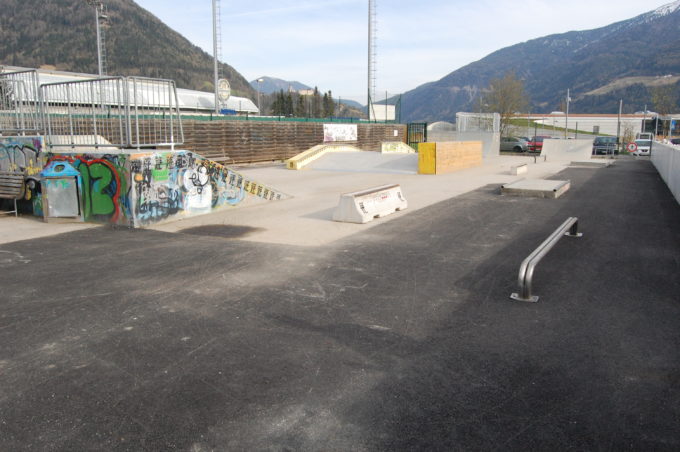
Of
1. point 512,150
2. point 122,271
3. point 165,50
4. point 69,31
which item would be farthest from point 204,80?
point 122,271

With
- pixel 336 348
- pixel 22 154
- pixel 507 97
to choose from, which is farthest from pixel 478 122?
pixel 336 348

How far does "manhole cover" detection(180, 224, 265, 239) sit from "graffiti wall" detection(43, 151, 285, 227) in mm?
1075

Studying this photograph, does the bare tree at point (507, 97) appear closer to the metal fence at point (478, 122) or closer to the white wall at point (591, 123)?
the metal fence at point (478, 122)

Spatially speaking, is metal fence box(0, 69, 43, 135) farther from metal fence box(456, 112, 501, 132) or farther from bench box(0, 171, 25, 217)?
metal fence box(456, 112, 501, 132)

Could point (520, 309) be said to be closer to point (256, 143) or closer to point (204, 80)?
point (256, 143)

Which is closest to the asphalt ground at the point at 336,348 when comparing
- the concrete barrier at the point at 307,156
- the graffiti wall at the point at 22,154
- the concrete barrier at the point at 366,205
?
the concrete barrier at the point at 366,205

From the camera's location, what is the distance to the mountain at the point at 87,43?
123312mm

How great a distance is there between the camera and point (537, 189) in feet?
50.2

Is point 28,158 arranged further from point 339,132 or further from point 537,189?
point 339,132

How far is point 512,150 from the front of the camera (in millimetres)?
43875

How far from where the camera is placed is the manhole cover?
988 cm

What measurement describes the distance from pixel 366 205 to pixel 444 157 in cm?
1341

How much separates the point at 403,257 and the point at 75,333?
4.80m

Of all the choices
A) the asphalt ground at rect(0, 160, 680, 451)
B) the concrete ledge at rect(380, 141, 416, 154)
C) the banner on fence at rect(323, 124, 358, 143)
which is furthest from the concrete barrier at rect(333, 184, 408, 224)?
the banner on fence at rect(323, 124, 358, 143)
